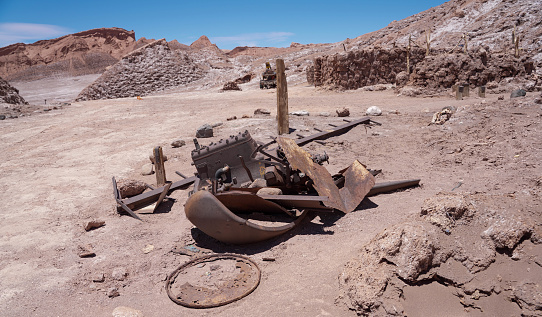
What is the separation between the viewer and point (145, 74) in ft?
108

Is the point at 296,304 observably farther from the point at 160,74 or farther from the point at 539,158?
the point at 160,74

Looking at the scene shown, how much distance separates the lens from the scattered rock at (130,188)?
5473mm

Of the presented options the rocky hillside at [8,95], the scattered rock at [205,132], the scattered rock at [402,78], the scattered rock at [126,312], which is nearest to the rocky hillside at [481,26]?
the scattered rock at [402,78]

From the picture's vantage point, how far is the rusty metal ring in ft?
9.62

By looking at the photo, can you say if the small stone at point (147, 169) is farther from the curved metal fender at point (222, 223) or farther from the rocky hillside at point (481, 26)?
the rocky hillside at point (481, 26)

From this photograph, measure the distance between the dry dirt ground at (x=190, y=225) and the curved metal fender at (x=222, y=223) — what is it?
169 mm

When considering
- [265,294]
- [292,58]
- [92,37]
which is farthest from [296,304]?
[92,37]

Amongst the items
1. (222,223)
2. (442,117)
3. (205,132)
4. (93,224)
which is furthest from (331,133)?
(93,224)

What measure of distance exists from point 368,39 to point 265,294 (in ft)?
131

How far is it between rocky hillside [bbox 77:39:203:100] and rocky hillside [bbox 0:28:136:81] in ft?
88.0

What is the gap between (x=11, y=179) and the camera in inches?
274

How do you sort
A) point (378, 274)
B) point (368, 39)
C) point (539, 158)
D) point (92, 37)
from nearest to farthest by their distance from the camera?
1. point (378, 274)
2. point (539, 158)
3. point (368, 39)
4. point (92, 37)

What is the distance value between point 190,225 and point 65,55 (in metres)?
68.7

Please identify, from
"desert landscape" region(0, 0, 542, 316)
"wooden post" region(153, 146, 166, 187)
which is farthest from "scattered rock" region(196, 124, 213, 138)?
"wooden post" region(153, 146, 166, 187)
